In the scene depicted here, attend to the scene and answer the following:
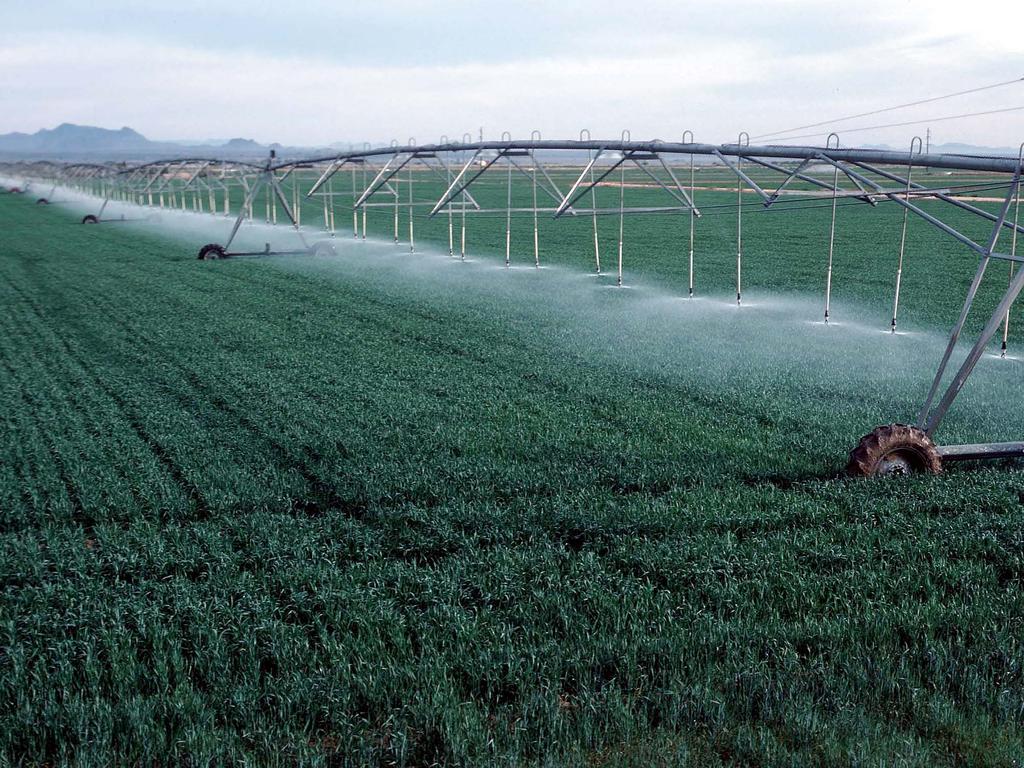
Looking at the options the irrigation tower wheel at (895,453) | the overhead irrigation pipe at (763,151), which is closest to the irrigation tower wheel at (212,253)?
the overhead irrigation pipe at (763,151)

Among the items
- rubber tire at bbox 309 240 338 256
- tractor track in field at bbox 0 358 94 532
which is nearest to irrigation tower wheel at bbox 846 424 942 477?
tractor track in field at bbox 0 358 94 532

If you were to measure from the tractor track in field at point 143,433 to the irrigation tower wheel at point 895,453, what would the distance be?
622 cm

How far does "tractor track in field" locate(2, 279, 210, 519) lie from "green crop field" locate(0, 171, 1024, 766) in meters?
0.06

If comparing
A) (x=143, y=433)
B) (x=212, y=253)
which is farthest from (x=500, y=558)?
(x=212, y=253)

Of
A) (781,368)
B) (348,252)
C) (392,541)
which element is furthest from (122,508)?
(348,252)

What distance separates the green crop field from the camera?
5500 mm

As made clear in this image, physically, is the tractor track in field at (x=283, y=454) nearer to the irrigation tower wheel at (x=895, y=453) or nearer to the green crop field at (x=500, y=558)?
the green crop field at (x=500, y=558)

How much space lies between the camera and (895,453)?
961 cm

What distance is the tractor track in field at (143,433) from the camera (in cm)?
948

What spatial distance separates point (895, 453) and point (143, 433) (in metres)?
8.49

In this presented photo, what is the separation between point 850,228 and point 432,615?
45.5 meters

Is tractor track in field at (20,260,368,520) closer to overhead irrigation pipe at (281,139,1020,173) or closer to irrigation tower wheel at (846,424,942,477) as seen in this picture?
irrigation tower wheel at (846,424,942,477)

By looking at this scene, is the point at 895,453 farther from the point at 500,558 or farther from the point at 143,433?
the point at 143,433

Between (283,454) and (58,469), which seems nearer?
(58,469)
